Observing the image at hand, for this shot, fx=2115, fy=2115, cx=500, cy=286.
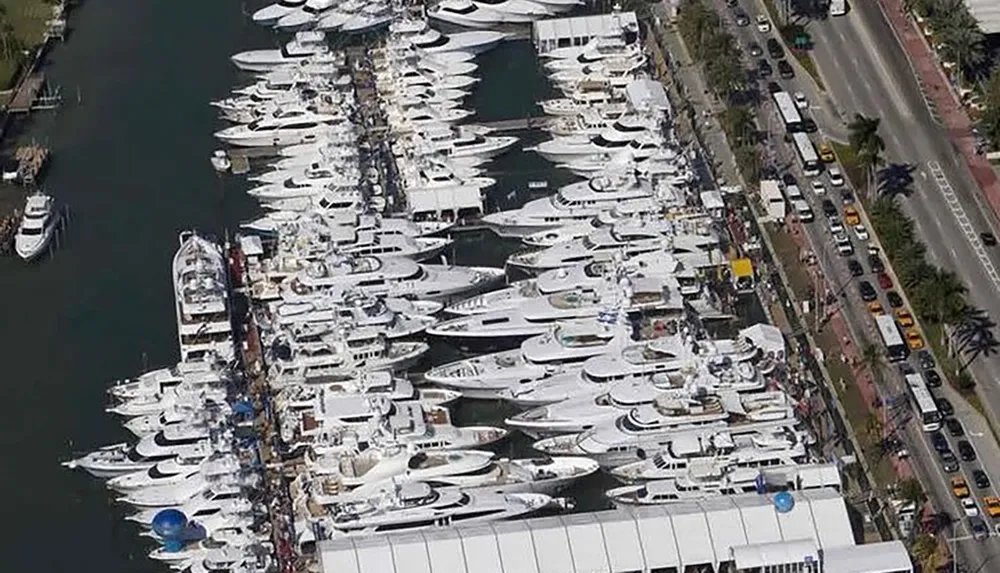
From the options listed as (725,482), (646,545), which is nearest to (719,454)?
(725,482)

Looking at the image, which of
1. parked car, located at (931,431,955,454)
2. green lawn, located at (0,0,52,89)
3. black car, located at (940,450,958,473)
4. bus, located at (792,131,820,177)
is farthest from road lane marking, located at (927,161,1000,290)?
green lawn, located at (0,0,52,89)

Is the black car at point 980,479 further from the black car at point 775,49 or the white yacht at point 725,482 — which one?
the black car at point 775,49

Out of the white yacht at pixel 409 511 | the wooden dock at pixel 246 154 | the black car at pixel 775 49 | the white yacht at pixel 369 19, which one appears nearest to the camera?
the white yacht at pixel 409 511

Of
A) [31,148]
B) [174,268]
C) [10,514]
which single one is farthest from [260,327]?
[31,148]

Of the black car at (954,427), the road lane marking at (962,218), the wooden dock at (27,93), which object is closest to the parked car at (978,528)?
the black car at (954,427)

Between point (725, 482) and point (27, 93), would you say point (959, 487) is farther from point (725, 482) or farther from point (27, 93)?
point (27, 93)

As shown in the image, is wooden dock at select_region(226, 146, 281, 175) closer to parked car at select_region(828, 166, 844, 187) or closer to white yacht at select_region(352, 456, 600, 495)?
parked car at select_region(828, 166, 844, 187)
